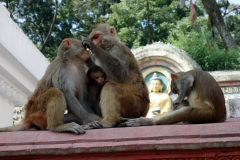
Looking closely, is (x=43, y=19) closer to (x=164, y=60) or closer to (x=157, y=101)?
(x=164, y=60)

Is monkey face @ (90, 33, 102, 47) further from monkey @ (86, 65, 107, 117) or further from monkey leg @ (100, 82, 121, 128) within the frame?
monkey leg @ (100, 82, 121, 128)

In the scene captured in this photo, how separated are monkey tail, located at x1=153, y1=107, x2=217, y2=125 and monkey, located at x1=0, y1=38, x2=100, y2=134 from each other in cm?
62

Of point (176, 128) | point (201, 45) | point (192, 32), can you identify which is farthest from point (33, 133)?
point (192, 32)

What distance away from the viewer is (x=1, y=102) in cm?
745

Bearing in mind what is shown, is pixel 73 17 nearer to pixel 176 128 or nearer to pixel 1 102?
pixel 1 102

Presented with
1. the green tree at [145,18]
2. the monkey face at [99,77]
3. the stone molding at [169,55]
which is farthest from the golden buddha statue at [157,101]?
the green tree at [145,18]

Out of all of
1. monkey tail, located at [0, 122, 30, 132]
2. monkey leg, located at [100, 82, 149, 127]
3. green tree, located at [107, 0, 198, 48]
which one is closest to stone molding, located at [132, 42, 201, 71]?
monkey leg, located at [100, 82, 149, 127]

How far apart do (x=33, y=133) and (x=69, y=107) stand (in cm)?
50

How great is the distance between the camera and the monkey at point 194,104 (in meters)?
4.43

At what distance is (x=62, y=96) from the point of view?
4.52m

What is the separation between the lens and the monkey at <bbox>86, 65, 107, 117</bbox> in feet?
15.9

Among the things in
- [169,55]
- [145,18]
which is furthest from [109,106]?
[145,18]

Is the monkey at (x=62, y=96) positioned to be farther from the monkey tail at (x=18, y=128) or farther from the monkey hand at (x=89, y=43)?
the monkey hand at (x=89, y=43)

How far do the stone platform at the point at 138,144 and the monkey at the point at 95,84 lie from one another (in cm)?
77
